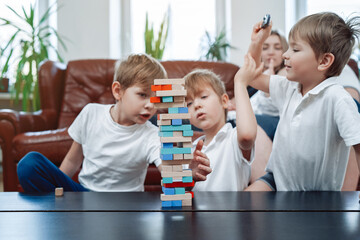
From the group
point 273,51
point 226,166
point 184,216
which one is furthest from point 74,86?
point 184,216

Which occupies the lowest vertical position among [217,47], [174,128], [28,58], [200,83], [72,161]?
[72,161]

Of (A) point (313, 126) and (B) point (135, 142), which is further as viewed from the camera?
(B) point (135, 142)

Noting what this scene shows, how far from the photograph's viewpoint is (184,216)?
856mm

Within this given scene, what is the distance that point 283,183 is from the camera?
155cm

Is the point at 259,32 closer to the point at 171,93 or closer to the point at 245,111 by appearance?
the point at 245,111

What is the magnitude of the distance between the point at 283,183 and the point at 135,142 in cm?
62

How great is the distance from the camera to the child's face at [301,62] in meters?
1.42

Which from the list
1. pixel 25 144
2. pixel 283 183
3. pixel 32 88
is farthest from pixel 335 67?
pixel 32 88

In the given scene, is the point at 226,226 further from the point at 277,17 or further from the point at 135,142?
the point at 277,17

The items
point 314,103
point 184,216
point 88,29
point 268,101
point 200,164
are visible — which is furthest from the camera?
point 88,29

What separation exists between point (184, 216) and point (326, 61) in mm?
867

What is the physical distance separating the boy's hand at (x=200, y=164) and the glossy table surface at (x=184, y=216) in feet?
0.18

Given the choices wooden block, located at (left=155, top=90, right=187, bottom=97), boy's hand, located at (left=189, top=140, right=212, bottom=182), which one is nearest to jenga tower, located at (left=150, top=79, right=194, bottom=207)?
wooden block, located at (left=155, top=90, right=187, bottom=97)

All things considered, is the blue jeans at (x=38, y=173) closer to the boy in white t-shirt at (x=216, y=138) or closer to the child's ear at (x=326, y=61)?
the boy in white t-shirt at (x=216, y=138)
